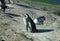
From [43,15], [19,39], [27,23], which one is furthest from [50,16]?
[19,39]

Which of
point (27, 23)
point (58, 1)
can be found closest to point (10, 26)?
point (27, 23)

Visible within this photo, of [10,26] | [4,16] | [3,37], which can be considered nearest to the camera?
[3,37]

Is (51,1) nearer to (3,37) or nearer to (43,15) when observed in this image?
(43,15)

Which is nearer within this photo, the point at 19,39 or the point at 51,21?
the point at 19,39

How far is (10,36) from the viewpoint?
12008 mm

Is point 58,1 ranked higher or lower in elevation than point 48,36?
lower

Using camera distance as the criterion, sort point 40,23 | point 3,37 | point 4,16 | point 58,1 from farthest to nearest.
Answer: point 58,1, point 40,23, point 4,16, point 3,37

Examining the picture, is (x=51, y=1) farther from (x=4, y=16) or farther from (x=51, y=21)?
(x=4, y=16)

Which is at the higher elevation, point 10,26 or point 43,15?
point 10,26

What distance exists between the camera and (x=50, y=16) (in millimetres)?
18594

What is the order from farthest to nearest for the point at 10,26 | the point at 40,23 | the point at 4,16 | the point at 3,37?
1. the point at 40,23
2. the point at 4,16
3. the point at 10,26
4. the point at 3,37

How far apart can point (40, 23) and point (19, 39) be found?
5.66 m

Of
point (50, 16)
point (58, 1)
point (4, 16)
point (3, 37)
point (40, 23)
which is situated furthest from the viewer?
point (58, 1)

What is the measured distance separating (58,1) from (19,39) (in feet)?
51.6
